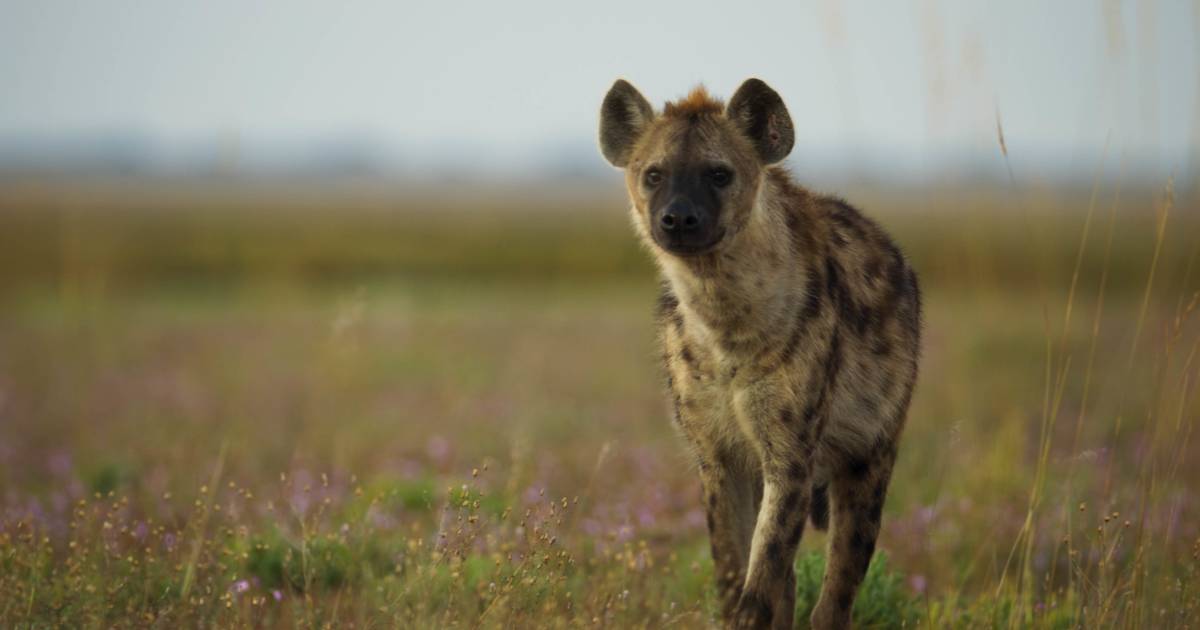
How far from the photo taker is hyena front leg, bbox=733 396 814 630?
12.6ft

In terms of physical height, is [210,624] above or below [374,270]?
above

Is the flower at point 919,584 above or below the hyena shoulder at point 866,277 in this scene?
below

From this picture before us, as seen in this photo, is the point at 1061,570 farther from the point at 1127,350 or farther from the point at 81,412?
the point at 1127,350

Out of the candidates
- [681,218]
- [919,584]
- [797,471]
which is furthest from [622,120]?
[919,584]

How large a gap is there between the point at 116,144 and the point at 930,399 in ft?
594

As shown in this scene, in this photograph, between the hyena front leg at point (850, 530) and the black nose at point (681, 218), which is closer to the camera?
the black nose at point (681, 218)

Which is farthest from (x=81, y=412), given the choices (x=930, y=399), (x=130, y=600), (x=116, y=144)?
(x=116, y=144)

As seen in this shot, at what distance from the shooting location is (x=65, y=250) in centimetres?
2748

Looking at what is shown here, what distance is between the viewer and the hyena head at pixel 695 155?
4.06m

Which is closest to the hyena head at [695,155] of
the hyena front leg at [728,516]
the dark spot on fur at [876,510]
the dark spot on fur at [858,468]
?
the hyena front leg at [728,516]

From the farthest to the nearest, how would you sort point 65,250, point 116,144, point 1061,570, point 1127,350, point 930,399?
point 116,144
point 65,250
point 1127,350
point 930,399
point 1061,570

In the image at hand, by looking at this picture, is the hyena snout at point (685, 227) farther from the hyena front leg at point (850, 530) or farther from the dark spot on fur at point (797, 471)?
the hyena front leg at point (850, 530)

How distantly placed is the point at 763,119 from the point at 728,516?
1504mm

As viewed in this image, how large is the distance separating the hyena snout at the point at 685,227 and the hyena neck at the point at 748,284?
12 centimetres
